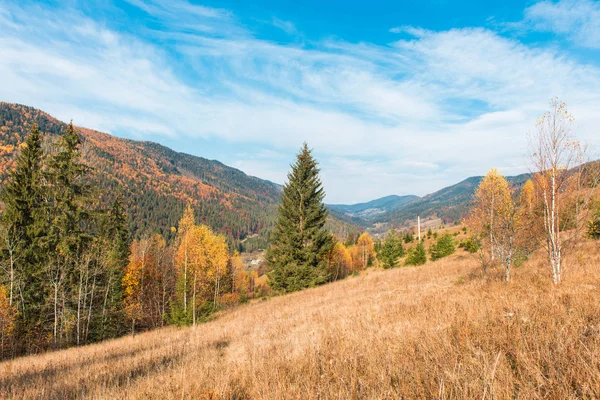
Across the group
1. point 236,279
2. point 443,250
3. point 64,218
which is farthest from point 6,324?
point 236,279

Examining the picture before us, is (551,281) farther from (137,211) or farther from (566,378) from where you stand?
(137,211)

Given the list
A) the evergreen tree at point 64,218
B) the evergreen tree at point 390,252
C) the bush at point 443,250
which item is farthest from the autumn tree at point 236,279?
the bush at point 443,250

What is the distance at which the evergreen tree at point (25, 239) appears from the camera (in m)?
18.4

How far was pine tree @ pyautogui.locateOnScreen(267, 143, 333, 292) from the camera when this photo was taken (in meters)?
22.8

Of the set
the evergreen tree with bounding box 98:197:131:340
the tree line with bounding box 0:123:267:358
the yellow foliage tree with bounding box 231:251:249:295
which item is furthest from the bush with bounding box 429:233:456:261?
the yellow foliage tree with bounding box 231:251:249:295

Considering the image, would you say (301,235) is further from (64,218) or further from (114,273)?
(114,273)

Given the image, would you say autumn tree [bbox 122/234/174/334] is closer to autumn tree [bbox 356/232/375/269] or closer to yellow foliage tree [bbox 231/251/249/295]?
yellow foliage tree [bbox 231/251/249/295]

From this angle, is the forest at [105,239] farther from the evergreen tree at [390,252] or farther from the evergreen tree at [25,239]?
the evergreen tree at [390,252]

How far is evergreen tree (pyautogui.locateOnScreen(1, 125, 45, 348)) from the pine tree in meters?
16.7

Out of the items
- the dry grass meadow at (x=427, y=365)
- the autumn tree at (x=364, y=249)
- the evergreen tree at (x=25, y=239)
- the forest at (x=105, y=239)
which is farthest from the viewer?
the autumn tree at (x=364, y=249)

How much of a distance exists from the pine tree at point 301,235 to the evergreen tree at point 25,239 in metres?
16.7

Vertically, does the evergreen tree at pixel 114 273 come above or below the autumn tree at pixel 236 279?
above

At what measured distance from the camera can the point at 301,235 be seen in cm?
2314

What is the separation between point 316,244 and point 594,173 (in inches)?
697
